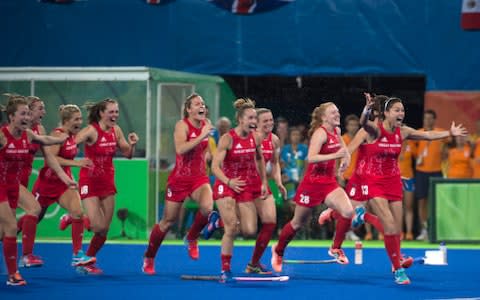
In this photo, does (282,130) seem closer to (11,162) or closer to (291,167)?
(291,167)

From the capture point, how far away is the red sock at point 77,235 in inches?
571

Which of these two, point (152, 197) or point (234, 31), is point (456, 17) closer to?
point (234, 31)

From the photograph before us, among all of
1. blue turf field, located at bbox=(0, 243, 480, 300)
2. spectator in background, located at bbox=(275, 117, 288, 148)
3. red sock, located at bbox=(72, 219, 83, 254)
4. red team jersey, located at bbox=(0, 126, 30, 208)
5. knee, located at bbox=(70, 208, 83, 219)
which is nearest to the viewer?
blue turf field, located at bbox=(0, 243, 480, 300)

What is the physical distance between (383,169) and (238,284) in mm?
2092

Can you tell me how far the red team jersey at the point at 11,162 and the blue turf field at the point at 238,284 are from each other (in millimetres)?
1034

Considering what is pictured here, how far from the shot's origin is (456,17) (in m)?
21.1

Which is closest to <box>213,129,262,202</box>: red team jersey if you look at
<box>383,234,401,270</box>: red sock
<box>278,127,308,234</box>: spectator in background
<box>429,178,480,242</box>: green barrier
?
<box>383,234,401,270</box>: red sock

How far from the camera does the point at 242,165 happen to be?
1336 cm

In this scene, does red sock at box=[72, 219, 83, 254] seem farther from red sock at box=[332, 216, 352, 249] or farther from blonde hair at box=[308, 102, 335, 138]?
red sock at box=[332, 216, 352, 249]

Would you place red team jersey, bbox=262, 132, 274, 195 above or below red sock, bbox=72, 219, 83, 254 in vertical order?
above

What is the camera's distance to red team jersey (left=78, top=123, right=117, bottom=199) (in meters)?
14.0

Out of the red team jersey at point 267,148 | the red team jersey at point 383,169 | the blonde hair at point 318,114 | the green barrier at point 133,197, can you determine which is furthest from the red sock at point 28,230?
the green barrier at point 133,197

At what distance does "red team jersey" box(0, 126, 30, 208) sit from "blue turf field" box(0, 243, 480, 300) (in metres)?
1.03

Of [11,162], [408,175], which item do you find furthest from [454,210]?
[11,162]
